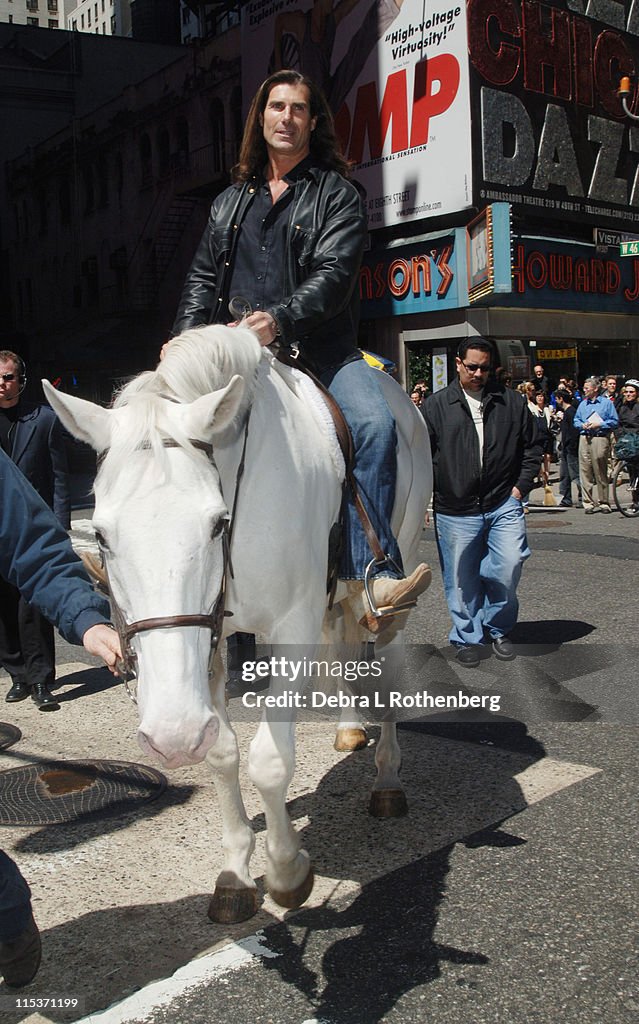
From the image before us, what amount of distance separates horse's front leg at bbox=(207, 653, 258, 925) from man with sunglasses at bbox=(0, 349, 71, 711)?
3.12 m

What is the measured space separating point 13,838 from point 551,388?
23566 millimetres

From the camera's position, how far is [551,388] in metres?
26.1

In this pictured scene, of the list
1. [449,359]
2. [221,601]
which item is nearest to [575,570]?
[221,601]

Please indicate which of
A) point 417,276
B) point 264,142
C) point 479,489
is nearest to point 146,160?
point 417,276

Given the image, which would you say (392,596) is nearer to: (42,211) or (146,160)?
(146,160)

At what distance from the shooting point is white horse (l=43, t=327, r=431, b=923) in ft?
8.27

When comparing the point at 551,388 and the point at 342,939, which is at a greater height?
the point at 551,388

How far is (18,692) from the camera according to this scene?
682 centimetres

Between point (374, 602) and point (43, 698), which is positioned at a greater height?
point (374, 602)

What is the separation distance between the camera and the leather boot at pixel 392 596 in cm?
390

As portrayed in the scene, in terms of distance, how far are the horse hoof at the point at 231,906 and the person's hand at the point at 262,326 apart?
2.00 meters

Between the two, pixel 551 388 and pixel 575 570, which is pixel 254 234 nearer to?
pixel 575 570

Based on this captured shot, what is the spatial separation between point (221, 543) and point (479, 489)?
4781mm

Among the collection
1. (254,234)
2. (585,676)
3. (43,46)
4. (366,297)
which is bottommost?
(585,676)
